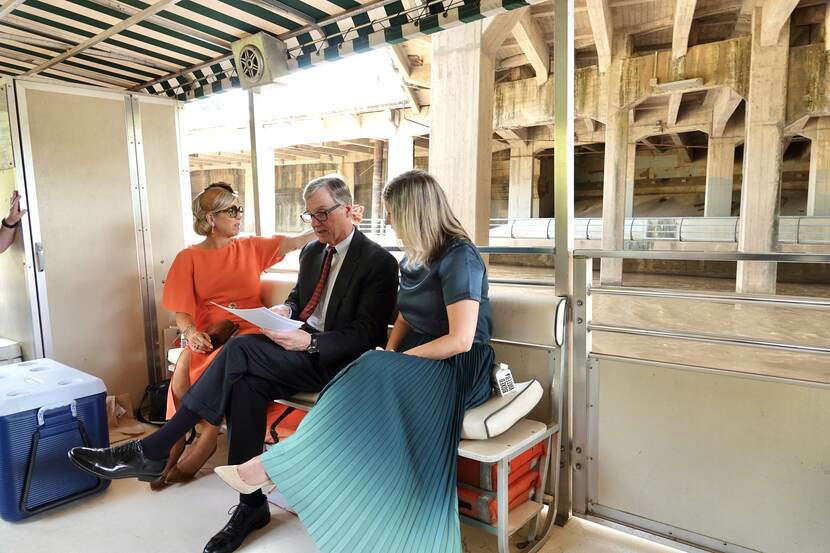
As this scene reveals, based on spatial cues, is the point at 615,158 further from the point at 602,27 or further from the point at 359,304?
the point at 359,304

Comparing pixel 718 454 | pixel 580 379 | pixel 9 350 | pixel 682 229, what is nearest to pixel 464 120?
pixel 580 379

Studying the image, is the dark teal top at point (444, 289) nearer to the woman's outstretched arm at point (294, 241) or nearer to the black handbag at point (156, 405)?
the woman's outstretched arm at point (294, 241)

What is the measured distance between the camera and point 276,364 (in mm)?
2191

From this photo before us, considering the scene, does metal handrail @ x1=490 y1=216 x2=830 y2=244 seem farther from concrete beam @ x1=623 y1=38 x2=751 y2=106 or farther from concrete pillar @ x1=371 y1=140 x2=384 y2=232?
Answer: concrete pillar @ x1=371 y1=140 x2=384 y2=232

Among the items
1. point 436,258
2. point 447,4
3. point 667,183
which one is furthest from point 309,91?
point 667,183

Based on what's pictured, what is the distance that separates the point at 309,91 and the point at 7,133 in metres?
8.68

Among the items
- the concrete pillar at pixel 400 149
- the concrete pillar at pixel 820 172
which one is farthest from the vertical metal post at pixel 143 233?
the concrete pillar at pixel 820 172

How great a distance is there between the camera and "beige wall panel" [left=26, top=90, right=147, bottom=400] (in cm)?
325

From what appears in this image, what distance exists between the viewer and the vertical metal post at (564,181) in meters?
2.21

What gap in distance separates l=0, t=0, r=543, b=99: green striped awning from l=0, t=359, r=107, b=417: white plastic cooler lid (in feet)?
6.07

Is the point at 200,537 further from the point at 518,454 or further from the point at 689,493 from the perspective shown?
the point at 689,493

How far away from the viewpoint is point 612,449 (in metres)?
2.20

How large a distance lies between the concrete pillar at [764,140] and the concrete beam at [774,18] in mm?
89

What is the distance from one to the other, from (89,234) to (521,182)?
14005 mm
